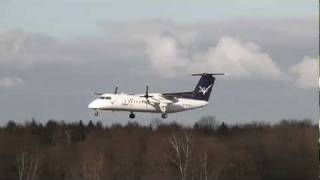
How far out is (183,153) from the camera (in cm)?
9138

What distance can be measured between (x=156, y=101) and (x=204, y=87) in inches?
214

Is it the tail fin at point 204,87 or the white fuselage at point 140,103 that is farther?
the tail fin at point 204,87

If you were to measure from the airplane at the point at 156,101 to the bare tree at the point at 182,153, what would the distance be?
438 inches

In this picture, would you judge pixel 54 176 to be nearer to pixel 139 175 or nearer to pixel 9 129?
pixel 139 175

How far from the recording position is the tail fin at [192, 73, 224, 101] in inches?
2854

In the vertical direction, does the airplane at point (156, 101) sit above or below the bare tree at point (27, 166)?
above

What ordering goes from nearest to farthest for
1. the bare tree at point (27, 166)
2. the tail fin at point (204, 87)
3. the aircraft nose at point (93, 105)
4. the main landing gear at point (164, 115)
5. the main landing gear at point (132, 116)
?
the main landing gear at point (132, 116) → the aircraft nose at point (93, 105) → the main landing gear at point (164, 115) → the tail fin at point (204, 87) → the bare tree at point (27, 166)

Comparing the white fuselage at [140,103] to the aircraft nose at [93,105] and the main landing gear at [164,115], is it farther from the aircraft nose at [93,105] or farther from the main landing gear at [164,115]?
the main landing gear at [164,115]

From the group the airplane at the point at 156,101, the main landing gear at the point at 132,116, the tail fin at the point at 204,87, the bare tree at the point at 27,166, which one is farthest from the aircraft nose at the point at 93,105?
the bare tree at the point at 27,166

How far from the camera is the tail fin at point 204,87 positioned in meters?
72.5

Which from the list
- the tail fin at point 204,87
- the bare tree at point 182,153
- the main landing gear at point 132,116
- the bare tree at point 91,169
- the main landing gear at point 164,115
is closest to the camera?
the main landing gear at point 132,116

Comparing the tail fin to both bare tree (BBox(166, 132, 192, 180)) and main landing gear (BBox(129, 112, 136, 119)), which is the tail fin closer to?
main landing gear (BBox(129, 112, 136, 119))

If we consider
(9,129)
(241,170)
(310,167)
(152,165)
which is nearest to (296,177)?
(310,167)

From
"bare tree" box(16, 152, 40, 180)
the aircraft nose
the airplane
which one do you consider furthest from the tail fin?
"bare tree" box(16, 152, 40, 180)
